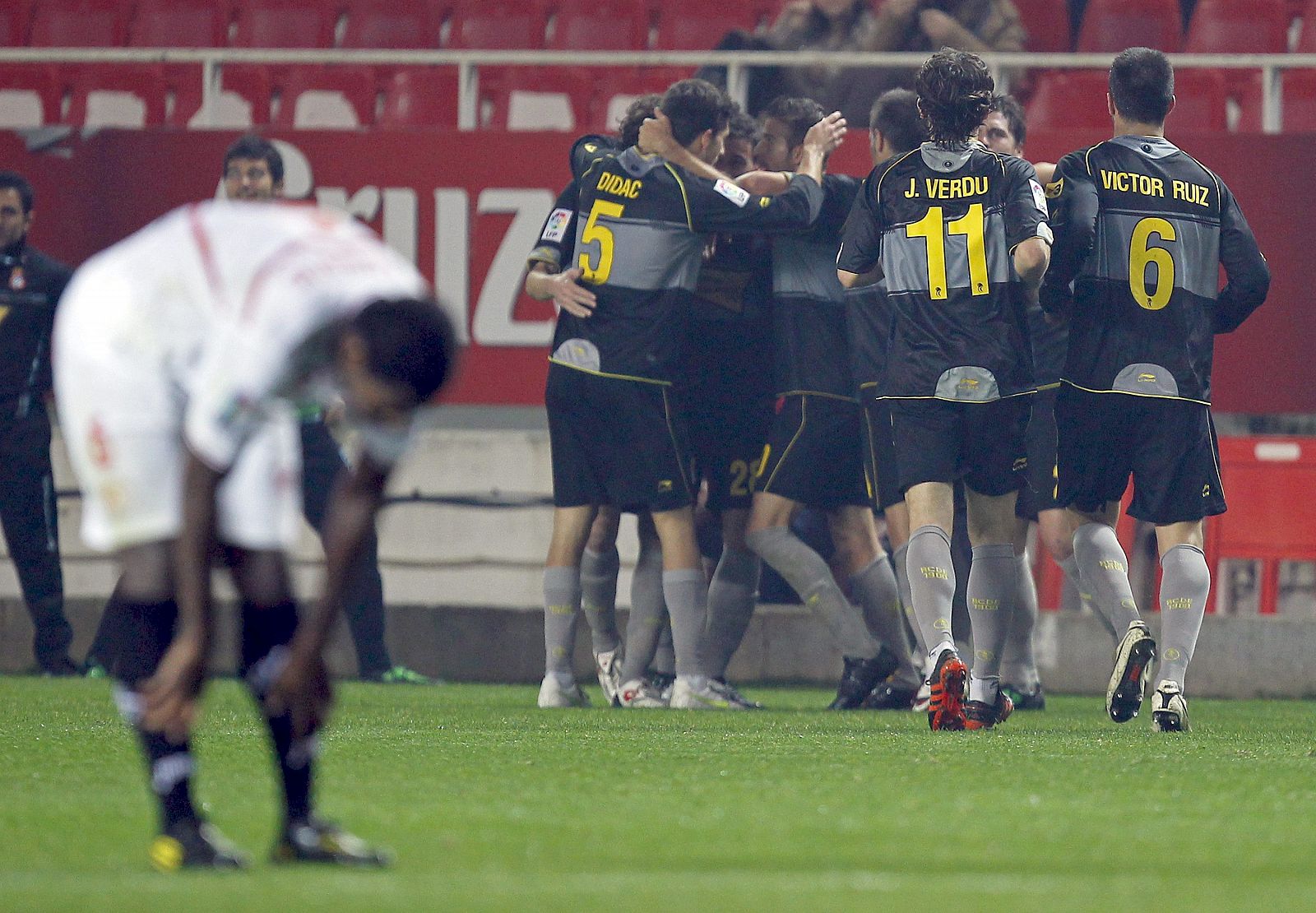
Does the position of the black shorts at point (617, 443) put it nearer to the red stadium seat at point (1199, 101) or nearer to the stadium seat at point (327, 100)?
the stadium seat at point (327, 100)

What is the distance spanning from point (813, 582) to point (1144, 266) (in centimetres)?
196

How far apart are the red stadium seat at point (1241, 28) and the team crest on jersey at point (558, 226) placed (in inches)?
223

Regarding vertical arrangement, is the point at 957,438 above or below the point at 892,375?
below

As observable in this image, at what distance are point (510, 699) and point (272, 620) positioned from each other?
16.9 ft

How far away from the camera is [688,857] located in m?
4.09

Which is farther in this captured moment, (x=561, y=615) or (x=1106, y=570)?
(x=561, y=615)

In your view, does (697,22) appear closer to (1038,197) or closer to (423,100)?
(423,100)

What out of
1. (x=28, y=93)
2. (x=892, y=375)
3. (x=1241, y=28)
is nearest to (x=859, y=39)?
(x=1241, y=28)

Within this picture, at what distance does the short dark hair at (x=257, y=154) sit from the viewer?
31.3 ft

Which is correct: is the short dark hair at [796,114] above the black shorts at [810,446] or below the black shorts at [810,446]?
above

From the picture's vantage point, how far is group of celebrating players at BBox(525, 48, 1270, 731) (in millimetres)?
7242

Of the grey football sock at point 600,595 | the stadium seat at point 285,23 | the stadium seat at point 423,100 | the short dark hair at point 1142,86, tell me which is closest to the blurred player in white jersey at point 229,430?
the short dark hair at point 1142,86

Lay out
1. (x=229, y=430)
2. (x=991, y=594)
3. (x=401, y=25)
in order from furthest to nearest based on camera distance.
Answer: (x=401, y=25)
(x=991, y=594)
(x=229, y=430)

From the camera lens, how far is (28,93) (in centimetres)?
1259
